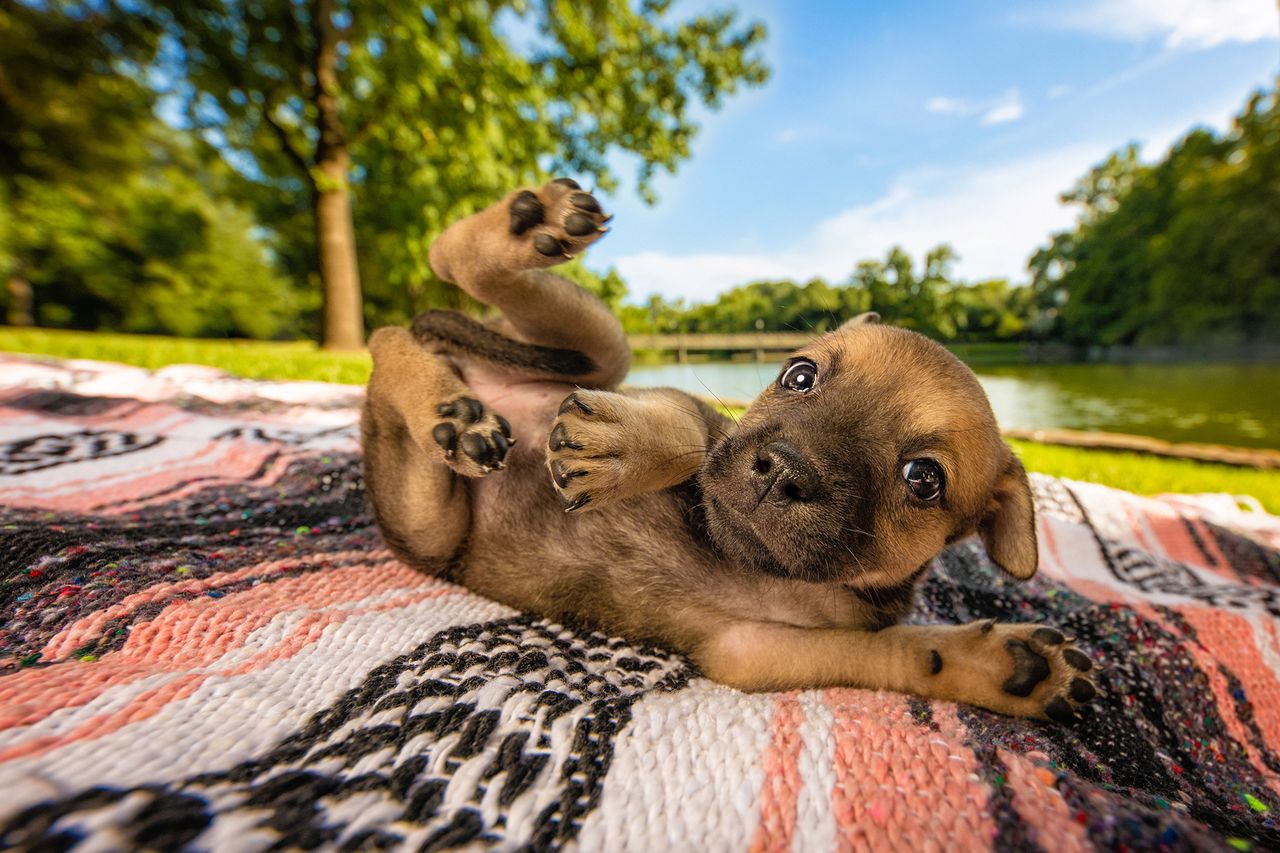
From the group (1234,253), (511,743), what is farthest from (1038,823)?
(1234,253)

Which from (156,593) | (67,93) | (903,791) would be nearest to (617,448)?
(903,791)

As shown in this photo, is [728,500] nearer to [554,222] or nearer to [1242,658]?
[554,222]

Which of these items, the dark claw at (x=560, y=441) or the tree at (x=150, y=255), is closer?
the dark claw at (x=560, y=441)

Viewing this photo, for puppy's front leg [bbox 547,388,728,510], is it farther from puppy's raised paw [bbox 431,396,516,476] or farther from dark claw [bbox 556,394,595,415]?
puppy's raised paw [bbox 431,396,516,476]

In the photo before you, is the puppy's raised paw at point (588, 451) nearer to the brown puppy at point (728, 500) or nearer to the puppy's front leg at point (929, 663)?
the brown puppy at point (728, 500)

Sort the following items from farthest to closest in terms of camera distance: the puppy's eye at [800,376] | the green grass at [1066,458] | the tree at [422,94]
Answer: the tree at [422,94]
the green grass at [1066,458]
the puppy's eye at [800,376]

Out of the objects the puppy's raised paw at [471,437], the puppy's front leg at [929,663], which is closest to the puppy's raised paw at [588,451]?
the puppy's raised paw at [471,437]

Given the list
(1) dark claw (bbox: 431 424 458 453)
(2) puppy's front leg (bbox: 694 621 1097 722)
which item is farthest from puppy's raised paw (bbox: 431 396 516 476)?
(2) puppy's front leg (bbox: 694 621 1097 722)

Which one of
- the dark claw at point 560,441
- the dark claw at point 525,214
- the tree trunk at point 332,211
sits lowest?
the dark claw at point 560,441
